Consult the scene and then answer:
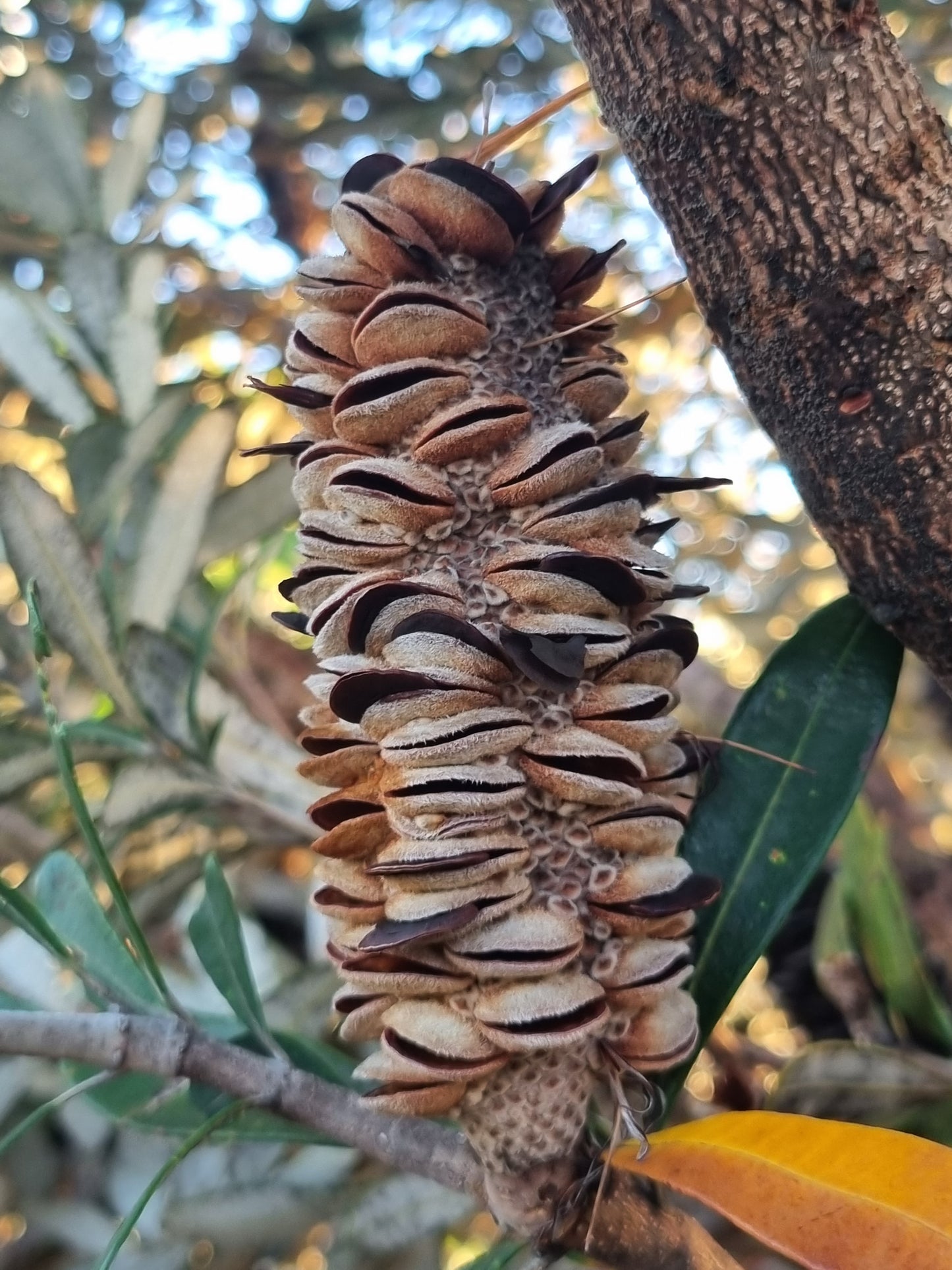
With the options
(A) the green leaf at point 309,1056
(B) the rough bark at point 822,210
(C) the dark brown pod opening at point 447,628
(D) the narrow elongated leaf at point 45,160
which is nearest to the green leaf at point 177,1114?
(A) the green leaf at point 309,1056

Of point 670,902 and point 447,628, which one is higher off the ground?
point 447,628

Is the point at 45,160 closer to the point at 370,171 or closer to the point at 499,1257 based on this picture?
the point at 370,171

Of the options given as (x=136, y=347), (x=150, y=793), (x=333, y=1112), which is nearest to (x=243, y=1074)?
(x=333, y=1112)

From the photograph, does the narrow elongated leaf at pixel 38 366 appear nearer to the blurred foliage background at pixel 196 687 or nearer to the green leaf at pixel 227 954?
the blurred foliage background at pixel 196 687

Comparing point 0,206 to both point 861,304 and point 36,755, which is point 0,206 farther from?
point 861,304

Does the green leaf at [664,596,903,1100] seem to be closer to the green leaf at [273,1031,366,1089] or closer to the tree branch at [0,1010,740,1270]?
the tree branch at [0,1010,740,1270]

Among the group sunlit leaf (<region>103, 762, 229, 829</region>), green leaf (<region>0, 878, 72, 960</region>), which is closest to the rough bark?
green leaf (<region>0, 878, 72, 960</region>)
